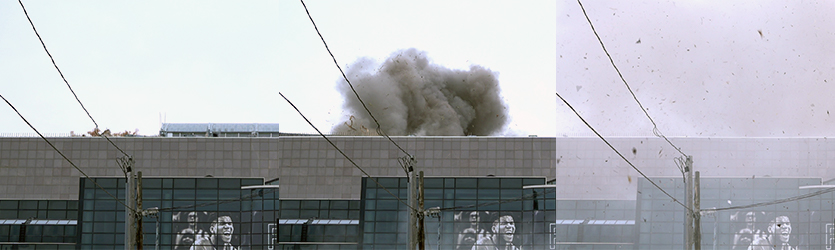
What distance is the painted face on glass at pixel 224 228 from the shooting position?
3322 mm

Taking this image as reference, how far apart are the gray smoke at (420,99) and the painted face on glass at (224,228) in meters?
0.78

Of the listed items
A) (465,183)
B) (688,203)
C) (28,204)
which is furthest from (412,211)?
(28,204)

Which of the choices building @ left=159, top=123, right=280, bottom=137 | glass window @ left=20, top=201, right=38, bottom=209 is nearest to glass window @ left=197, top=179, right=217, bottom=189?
building @ left=159, top=123, right=280, bottom=137

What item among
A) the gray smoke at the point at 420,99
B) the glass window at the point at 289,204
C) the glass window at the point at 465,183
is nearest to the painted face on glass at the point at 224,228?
the glass window at the point at 289,204

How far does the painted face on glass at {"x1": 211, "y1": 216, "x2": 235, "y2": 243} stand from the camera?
3.32 m

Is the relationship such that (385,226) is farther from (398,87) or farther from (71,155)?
(71,155)

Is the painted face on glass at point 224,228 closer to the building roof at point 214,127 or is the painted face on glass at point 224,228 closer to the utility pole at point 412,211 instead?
the building roof at point 214,127

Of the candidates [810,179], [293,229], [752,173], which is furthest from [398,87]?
[810,179]

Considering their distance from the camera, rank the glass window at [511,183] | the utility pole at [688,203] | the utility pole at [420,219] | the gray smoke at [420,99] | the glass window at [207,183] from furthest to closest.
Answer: the glass window at [207,183] < the glass window at [511,183] < the utility pole at [420,219] < the utility pole at [688,203] < the gray smoke at [420,99]

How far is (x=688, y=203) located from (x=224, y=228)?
2.25m

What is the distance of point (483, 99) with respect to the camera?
2822mm

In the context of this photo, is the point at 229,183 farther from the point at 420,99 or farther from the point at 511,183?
the point at 511,183

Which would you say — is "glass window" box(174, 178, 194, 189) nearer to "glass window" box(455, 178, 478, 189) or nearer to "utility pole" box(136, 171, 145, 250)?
"utility pole" box(136, 171, 145, 250)

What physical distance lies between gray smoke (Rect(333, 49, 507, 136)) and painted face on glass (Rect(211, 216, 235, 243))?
2.54ft
